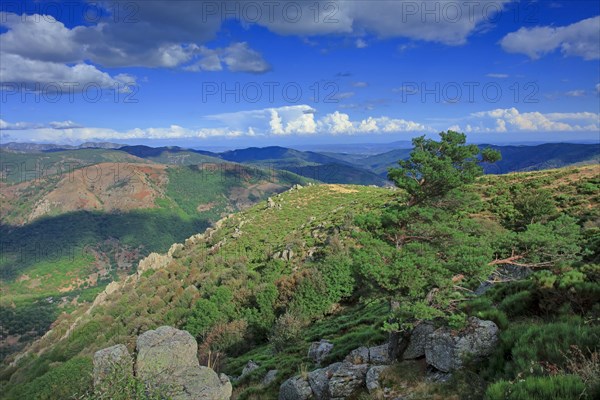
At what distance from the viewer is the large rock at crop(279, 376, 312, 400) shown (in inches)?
637

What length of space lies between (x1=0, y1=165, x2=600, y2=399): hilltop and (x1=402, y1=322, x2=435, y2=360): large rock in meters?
1.02

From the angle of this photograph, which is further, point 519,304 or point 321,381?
point 321,381

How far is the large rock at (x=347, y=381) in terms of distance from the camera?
48.1ft

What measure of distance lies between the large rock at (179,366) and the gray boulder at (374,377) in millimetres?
7827

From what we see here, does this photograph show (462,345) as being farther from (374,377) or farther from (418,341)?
(374,377)

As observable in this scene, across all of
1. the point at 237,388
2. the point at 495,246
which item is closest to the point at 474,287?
the point at 495,246

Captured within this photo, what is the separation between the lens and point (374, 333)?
20.4m

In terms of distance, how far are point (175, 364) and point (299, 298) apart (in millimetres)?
20798

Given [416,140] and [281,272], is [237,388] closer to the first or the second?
[416,140]

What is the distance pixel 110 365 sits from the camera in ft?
41.8

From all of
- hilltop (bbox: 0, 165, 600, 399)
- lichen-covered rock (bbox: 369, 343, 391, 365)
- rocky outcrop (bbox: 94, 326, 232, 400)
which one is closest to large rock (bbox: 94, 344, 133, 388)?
rocky outcrop (bbox: 94, 326, 232, 400)

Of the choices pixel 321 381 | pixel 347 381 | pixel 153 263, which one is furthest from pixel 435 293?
pixel 153 263

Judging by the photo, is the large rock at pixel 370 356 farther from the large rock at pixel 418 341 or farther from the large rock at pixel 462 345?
the large rock at pixel 462 345

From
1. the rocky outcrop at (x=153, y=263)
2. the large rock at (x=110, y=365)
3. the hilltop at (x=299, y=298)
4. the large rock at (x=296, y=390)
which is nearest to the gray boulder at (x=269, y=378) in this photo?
the hilltop at (x=299, y=298)
